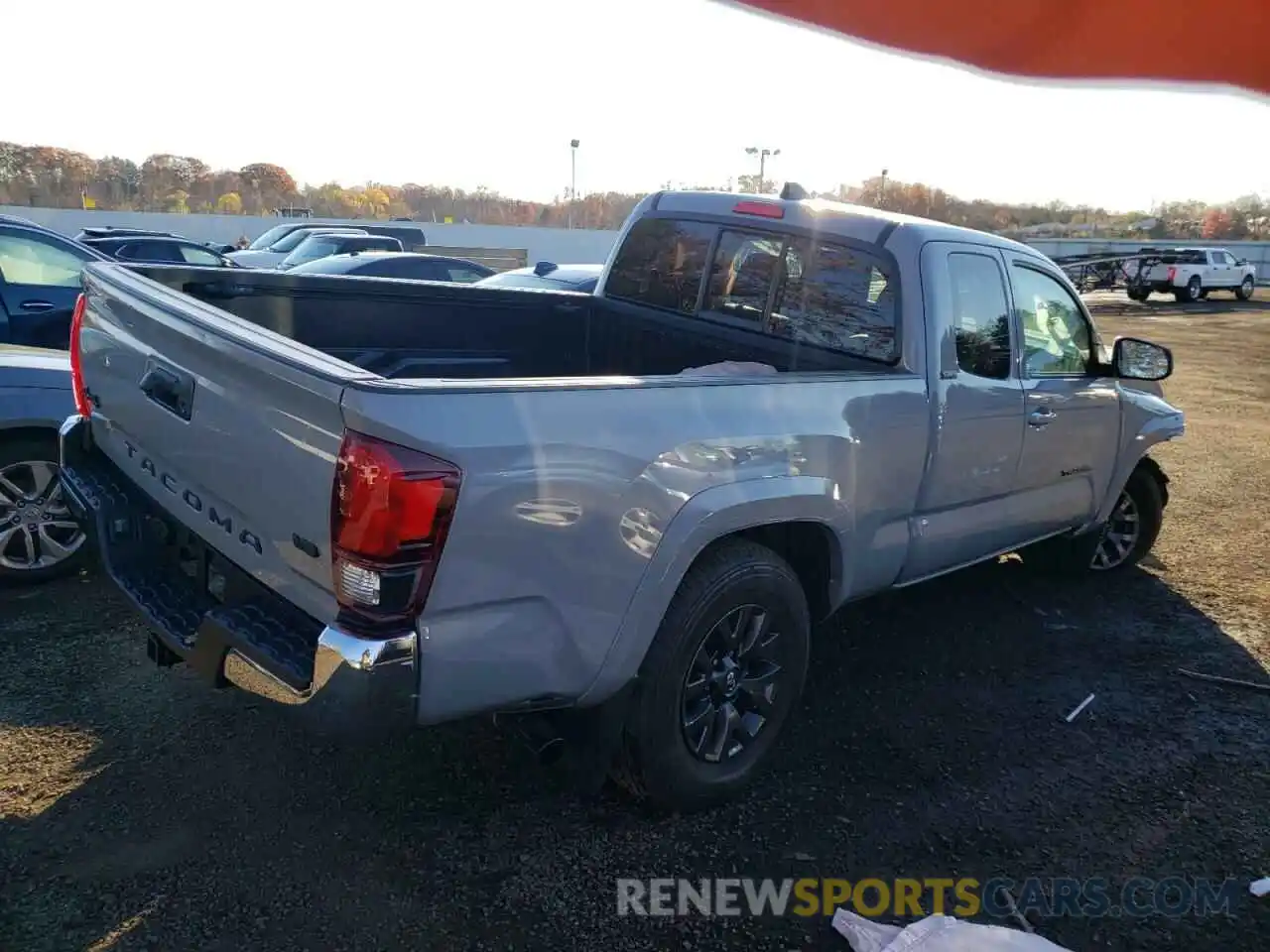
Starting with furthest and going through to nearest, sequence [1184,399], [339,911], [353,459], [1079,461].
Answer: [1184,399]
[1079,461]
[339,911]
[353,459]

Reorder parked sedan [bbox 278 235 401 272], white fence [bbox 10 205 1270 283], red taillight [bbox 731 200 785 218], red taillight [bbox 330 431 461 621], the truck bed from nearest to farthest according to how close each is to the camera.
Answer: red taillight [bbox 330 431 461 621] < the truck bed < red taillight [bbox 731 200 785 218] < parked sedan [bbox 278 235 401 272] < white fence [bbox 10 205 1270 283]

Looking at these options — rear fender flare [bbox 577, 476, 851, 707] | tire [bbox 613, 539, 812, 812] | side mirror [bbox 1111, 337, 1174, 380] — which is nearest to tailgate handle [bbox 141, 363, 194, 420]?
rear fender flare [bbox 577, 476, 851, 707]

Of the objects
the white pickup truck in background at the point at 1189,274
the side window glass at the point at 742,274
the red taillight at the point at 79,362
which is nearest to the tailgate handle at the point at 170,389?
the red taillight at the point at 79,362

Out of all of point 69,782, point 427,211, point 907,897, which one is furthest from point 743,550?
point 427,211

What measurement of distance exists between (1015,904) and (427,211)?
80802 millimetres

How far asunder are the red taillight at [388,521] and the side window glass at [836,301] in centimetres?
216

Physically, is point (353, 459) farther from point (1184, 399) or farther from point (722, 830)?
point (1184, 399)

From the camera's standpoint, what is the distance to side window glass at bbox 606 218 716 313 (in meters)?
4.42

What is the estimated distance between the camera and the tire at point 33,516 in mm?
4449

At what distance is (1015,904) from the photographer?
9.25ft

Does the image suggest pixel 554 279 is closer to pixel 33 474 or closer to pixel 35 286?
pixel 35 286

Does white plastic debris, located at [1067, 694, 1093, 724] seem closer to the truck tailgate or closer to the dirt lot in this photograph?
the dirt lot

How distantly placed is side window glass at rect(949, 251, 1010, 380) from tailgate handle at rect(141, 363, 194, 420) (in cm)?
279

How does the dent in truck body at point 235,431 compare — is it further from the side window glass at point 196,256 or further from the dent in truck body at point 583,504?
the side window glass at point 196,256
